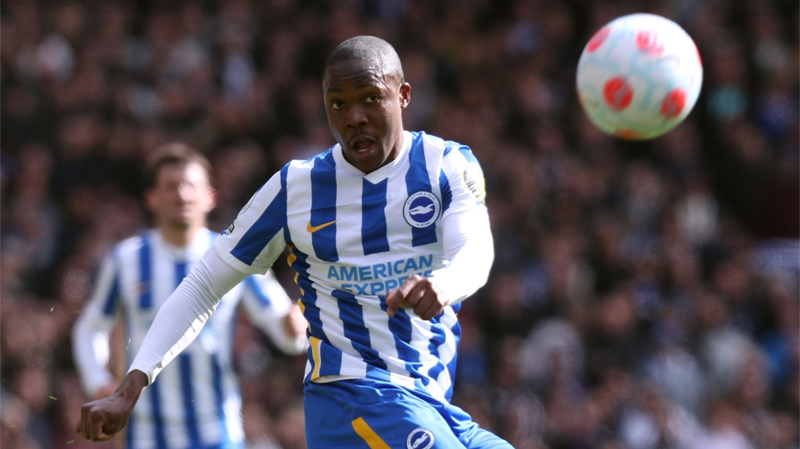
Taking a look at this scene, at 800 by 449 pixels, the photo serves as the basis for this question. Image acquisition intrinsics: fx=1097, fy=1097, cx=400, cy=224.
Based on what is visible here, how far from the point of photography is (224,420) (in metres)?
6.15

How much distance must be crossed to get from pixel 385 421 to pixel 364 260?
62 cm

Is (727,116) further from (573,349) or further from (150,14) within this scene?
(150,14)

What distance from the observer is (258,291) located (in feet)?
20.7

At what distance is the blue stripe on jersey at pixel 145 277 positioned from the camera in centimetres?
637

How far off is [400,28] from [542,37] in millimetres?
1874

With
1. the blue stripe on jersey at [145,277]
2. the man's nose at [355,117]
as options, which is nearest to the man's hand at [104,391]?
the blue stripe on jersey at [145,277]

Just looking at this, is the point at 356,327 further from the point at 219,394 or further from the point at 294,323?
the point at 219,394

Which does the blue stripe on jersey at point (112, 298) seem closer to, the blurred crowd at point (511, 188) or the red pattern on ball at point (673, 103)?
the blurred crowd at point (511, 188)

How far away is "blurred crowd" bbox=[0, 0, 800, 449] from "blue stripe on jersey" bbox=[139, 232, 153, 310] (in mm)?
2641

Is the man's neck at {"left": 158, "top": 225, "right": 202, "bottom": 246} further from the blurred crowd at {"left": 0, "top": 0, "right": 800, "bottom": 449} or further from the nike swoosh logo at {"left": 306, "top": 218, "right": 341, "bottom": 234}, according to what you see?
the blurred crowd at {"left": 0, "top": 0, "right": 800, "bottom": 449}

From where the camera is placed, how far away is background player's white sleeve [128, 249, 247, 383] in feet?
14.2

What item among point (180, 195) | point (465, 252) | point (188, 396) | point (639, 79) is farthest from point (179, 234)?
point (465, 252)

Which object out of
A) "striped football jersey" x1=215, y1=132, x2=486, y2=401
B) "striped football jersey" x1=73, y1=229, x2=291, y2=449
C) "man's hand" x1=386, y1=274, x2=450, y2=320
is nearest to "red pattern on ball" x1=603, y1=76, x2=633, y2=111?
"striped football jersey" x1=215, y1=132, x2=486, y2=401

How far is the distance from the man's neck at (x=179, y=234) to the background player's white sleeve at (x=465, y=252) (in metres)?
2.84
